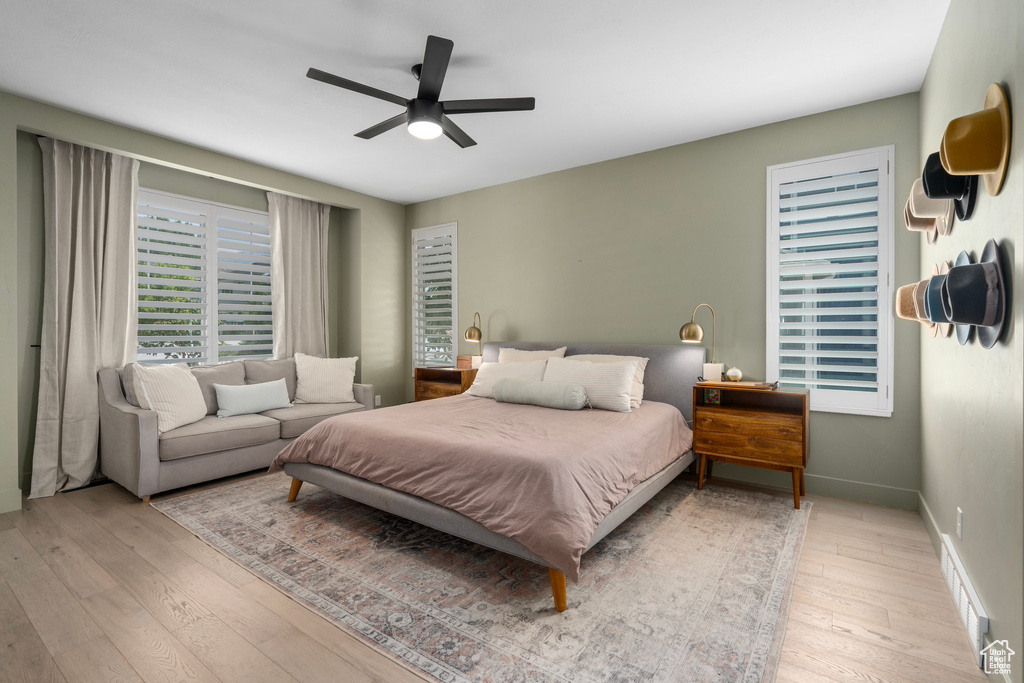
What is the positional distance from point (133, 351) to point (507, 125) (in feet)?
11.8

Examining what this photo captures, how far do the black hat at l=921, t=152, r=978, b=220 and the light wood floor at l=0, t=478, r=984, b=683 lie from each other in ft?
5.53

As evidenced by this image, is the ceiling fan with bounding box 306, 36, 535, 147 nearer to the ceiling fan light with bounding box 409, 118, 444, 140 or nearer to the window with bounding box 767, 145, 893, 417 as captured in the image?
the ceiling fan light with bounding box 409, 118, 444, 140

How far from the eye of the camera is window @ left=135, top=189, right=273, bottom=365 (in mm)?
4098

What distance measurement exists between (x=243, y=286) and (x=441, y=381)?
225 cm

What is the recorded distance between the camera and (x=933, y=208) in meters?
2.20

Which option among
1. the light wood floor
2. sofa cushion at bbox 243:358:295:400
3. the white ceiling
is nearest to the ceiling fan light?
the white ceiling

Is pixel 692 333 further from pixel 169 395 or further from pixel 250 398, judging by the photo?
pixel 169 395

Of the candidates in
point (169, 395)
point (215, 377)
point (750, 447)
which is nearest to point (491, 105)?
point (750, 447)

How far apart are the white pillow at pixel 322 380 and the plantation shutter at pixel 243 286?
20.3 inches

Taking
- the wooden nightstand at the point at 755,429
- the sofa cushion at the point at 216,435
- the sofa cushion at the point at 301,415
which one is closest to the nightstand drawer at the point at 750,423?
the wooden nightstand at the point at 755,429

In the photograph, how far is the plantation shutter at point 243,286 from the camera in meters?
4.61

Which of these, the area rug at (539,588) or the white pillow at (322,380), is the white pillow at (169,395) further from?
the white pillow at (322,380)

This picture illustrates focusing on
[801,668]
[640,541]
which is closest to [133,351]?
[640,541]

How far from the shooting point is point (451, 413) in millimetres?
3301
